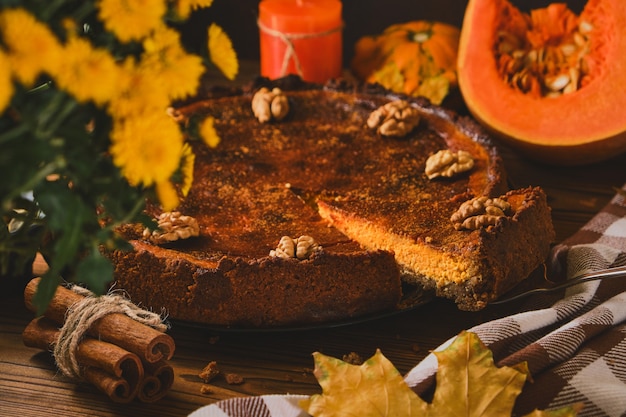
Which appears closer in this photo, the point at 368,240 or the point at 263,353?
the point at 263,353

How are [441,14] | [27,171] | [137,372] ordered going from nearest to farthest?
1. [27,171]
2. [137,372]
3. [441,14]

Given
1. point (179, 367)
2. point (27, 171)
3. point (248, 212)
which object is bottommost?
point (179, 367)

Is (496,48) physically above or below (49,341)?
above

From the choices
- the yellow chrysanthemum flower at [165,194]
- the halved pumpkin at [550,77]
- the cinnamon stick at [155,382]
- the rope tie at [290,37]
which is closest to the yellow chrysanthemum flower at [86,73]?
the yellow chrysanthemum flower at [165,194]

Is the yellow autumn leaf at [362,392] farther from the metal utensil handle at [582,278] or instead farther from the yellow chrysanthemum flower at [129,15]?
the yellow chrysanthemum flower at [129,15]

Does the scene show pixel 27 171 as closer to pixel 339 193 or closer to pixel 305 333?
pixel 305 333

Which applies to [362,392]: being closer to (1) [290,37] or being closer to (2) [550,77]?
(2) [550,77]

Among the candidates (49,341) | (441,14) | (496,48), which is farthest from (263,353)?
(441,14)
